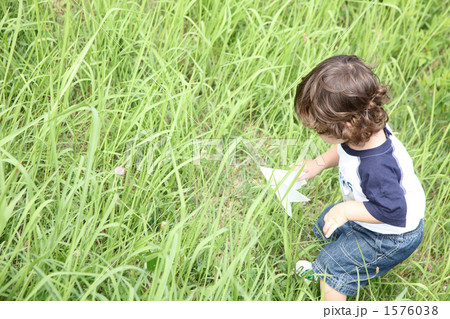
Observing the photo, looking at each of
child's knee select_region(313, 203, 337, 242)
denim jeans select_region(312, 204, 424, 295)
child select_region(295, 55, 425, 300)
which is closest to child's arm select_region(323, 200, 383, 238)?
child select_region(295, 55, 425, 300)

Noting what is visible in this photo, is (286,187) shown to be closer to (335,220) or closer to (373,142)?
(335,220)

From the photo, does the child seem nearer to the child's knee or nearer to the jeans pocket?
the jeans pocket

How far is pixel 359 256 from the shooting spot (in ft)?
4.96

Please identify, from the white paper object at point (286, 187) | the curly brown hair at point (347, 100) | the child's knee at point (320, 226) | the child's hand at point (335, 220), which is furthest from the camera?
the child's knee at point (320, 226)

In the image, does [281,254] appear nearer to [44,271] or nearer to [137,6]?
[44,271]

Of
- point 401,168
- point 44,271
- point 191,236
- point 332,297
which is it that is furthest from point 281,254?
point 44,271

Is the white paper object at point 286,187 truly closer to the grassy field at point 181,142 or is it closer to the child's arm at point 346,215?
the grassy field at point 181,142

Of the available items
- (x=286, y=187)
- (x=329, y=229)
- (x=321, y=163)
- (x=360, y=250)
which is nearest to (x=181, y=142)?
(x=286, y=187)

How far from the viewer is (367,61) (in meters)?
2.31

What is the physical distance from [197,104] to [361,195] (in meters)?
0.90

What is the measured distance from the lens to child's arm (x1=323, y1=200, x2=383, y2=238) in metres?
1.39

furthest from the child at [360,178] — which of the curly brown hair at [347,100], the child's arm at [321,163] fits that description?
the child's arm at [321,163]

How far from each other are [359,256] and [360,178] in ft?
0.98

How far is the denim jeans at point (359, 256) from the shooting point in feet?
4.87
